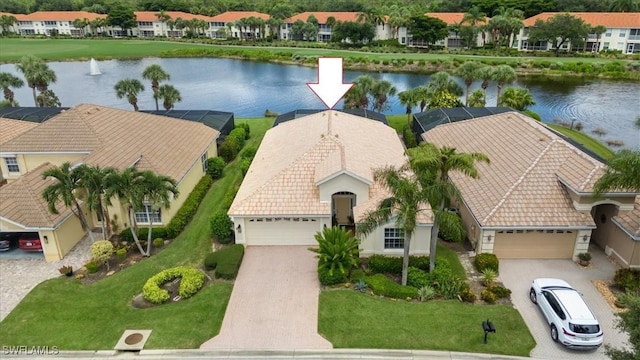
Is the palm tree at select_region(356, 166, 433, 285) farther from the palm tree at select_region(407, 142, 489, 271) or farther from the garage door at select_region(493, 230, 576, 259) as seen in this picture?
the garage door at select_region(493, 230, 576, 259)

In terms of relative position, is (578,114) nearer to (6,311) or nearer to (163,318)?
(163,318)

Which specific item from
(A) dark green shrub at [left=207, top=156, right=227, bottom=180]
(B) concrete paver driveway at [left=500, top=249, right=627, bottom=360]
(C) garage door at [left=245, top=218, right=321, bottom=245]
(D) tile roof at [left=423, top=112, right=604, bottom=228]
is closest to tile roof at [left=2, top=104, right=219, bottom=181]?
(A) dark green shrub at [left=207, top=156, right=227, bottom=180]

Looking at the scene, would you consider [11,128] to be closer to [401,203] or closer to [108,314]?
[108,314]

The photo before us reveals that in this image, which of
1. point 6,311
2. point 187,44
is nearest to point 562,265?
point 6,311

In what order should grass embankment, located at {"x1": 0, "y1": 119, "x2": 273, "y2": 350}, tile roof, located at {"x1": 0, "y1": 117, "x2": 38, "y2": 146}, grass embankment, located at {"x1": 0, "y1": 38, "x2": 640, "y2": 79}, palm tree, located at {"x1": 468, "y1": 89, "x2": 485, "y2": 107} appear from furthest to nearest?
1. grass embankment, located at {"x1": 0, "y1": 38, "x2": 640, "y2": 79}
2. palm tree, located at {"x1": 468, "y1": 89, "x2": 485, "y2": 107}
3. tile roof, located at {"x1": 0, "y1": 117, "x2": 38, "y2": 146}
4. grass embankment, located at {"x1": 0, "y1": 119, "x2": 273, "y2": 350}
